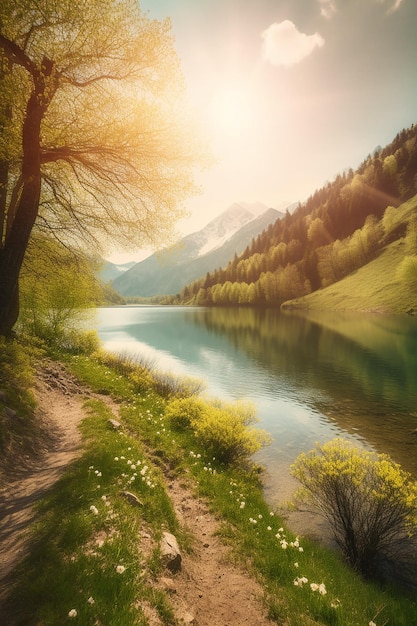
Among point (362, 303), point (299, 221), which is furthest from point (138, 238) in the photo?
point (299, 221)

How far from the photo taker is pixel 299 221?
175m

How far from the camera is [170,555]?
6473 mm

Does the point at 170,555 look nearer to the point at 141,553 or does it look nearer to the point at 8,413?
the point at 141,553

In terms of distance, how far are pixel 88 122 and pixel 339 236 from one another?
164 m

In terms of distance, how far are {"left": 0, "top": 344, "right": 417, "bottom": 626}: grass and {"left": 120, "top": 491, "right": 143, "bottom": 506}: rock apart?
4.0 inches

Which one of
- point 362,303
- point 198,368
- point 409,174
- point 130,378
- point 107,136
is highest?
point 409,174

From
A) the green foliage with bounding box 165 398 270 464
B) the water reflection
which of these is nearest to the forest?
the water reflection

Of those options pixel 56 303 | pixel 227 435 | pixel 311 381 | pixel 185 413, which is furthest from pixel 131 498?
pixel 56 303

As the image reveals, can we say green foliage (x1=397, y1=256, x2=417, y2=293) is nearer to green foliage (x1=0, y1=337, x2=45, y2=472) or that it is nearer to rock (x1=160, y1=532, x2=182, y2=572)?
green foliage (x1=0, y1=337, x2=45, y2=472)

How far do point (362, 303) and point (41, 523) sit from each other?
347 ft

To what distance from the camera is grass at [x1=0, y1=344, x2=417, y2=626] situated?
15.9ft

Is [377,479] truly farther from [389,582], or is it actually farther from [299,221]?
[299,221]

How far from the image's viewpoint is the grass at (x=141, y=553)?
4.86m

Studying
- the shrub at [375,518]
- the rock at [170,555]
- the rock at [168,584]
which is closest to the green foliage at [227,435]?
the shrub at [375,518]
